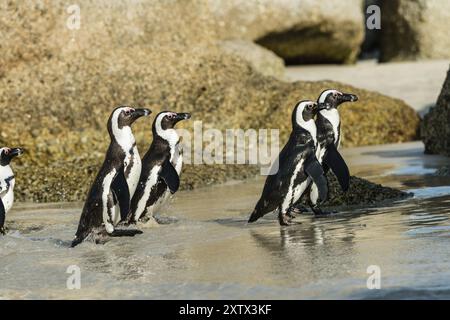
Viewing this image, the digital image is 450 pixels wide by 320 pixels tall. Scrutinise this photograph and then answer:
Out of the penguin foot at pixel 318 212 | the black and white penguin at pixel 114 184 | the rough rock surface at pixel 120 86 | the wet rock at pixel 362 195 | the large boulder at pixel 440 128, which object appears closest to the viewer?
the black and white penguin at pixel 114 184

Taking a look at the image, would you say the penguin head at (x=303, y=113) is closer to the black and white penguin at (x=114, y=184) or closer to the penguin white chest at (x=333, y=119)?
the penguin white chest at (x=333, y=119)

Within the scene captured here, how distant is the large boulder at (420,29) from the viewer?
20.7m

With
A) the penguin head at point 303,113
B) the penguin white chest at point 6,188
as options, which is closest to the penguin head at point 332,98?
the penguin head at point 303,113

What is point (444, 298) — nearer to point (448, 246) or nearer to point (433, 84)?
point (448, 246)

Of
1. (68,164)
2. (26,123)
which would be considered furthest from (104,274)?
(26,123)

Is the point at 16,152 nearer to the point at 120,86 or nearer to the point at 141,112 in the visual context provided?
the point at 141,112

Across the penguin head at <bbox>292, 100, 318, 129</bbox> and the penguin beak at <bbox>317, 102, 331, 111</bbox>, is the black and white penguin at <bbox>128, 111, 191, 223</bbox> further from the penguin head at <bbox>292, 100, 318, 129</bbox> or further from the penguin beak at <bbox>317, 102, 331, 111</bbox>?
the penguin beak at <bbox>317, 102, 331, 111</bbox>

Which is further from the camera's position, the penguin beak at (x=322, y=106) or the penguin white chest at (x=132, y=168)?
the penguin beak at (x=322, y=106)

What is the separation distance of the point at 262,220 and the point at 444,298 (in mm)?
3521

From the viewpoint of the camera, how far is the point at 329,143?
884 cm

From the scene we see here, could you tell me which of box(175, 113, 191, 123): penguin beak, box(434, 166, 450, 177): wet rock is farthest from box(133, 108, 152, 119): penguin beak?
box(434, 166, 450, 177): wet rock

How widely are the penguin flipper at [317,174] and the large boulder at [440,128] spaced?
402cm

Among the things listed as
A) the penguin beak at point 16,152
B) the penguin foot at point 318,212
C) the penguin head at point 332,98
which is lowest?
the penguin foot at point 318,212
